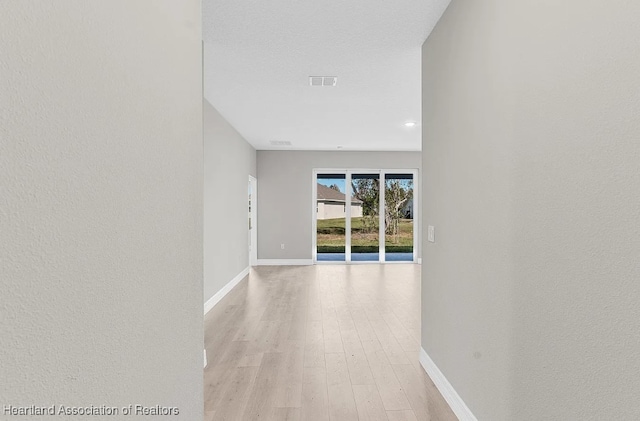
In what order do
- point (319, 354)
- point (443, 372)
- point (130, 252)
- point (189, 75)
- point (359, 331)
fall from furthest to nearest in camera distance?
point (359, 331) → point (319, 354) → point (443, 372) → point (189, 75) → point (130, 252)

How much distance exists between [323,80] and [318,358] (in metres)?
2.58

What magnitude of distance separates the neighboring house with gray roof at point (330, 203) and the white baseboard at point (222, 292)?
2.37 m

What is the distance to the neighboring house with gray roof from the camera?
26.9 ft

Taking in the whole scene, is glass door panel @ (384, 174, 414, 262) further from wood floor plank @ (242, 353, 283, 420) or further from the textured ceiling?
wood floor plank @ (242, 353, 283, 420)

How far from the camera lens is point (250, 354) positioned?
3.00 metres

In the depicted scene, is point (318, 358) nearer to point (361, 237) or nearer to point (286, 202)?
point (286, 202)

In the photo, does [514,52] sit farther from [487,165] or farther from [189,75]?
[189,75]

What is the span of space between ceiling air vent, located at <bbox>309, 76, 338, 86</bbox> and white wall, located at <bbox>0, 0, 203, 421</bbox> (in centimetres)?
237

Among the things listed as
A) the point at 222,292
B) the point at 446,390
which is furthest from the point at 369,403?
the point at 222,292

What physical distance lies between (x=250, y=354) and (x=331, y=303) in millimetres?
1845

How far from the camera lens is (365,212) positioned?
8.20 meters

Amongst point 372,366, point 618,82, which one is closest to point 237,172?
point 372,366

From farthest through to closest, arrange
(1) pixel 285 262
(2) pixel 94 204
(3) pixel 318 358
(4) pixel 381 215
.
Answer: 1. (4) pixel 381 215
2. (1) pixel 285 262
3. (3) pixel 318 358
4. (2) pixel 94 204

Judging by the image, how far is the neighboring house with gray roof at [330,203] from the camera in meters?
8.21
